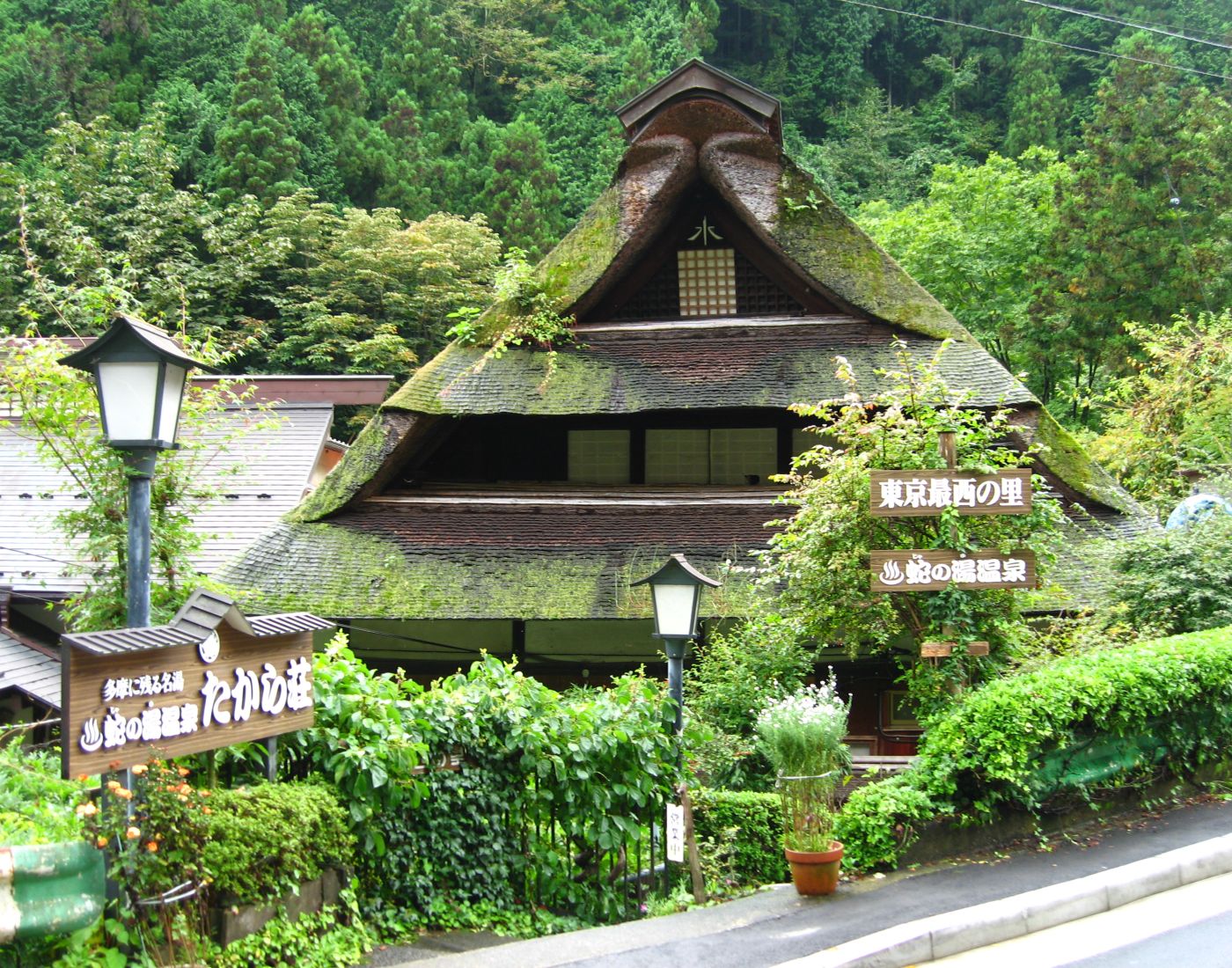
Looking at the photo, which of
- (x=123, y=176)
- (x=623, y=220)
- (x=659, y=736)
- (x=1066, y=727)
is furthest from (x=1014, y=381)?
(x=123, y=176)

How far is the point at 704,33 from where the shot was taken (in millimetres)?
48938

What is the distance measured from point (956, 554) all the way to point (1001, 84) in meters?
46.7

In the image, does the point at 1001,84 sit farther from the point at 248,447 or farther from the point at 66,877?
the point at 66,877

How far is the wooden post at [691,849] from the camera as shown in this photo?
29.7 ft

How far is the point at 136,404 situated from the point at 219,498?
12701 millimetres

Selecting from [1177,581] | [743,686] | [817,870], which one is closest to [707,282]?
[743,686]

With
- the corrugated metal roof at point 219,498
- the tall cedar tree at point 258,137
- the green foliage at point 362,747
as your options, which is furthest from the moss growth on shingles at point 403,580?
the tall cedar tree at point 258,137

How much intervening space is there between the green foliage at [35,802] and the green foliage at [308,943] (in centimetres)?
106

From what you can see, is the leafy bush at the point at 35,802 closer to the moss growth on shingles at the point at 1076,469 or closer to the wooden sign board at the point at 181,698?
the wooden sign board at the point at 181,698

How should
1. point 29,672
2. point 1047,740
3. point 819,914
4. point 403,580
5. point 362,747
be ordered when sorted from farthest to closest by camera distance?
point 403,580, point 29,672, point 1047,740, point 819,914, point 362,747

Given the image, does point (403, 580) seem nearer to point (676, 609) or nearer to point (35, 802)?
point (676, 609)

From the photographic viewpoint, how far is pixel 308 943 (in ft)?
21.8

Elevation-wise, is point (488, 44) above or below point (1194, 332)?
above

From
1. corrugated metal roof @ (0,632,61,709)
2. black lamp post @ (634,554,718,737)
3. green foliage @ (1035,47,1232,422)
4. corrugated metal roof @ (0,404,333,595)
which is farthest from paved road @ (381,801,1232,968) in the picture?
green foliage @ (1035,47,1232,422)
